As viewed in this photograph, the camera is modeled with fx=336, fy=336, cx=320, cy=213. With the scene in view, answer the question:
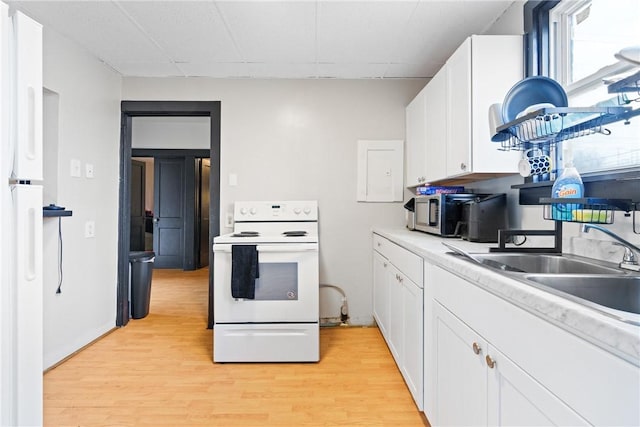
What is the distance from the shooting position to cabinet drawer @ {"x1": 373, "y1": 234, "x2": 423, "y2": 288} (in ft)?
5.30

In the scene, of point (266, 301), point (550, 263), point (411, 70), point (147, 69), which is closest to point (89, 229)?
point (147, 69)

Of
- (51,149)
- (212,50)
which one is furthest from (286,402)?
(212,50)

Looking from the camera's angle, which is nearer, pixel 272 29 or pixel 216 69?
pixel 272 29

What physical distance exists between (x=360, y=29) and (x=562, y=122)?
57.1 inches

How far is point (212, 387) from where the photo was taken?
1961mm

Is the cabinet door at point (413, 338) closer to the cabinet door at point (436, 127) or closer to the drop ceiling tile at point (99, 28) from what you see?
the cabinet door at point (436, 127)

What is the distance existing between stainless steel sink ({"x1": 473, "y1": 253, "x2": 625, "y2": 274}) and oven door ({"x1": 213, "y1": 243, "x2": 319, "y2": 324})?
120 cm

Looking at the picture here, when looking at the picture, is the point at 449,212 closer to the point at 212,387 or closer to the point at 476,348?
the point at 476,348

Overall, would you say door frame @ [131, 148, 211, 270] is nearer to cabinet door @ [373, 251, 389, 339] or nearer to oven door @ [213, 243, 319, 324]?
oven door @ [213, 243, 319, 324]

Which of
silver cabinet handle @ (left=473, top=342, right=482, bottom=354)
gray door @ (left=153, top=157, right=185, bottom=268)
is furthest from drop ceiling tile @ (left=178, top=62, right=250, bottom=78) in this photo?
gray door @ (left=153, top=157, right=185, bottom=268)

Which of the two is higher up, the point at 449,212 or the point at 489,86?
the point at 489,86

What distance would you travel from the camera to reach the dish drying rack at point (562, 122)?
1.05 meters

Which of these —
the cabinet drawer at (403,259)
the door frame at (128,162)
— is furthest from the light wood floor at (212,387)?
the cabinet drawer at (403,259)

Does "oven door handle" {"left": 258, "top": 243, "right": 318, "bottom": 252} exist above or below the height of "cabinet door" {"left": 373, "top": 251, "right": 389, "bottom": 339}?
above
